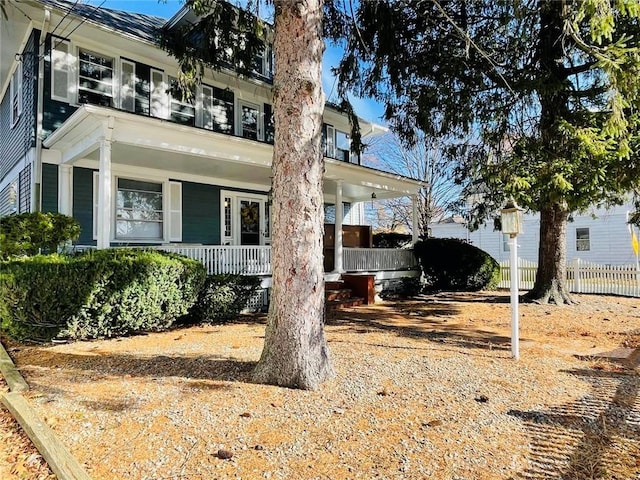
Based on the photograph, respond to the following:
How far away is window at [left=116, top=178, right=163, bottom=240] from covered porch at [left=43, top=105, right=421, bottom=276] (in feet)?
0.08

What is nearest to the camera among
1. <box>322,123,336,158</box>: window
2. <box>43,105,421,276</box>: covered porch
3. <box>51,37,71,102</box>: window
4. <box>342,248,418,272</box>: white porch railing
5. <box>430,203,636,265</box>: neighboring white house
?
<box>43,105,421,276</box>: covered porch

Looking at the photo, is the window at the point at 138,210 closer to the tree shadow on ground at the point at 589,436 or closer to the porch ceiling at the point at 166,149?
the porch ceiling at the point at 166,149

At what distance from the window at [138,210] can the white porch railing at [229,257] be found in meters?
1.47

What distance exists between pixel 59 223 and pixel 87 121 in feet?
6.74

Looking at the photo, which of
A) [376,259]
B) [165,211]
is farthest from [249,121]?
[376,259]

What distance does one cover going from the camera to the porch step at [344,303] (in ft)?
33.9

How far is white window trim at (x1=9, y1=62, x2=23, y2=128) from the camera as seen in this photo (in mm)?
11070

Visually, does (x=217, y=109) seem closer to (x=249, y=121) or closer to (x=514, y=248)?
(x=249, y=121)

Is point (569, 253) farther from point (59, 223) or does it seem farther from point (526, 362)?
point (59, 223)

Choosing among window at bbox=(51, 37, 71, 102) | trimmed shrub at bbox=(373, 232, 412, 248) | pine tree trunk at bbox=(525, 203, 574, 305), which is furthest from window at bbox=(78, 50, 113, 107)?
trimmed shrub at bbox=(373, 232, 412, 248)

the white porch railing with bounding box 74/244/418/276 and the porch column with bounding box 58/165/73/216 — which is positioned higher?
the porch column with bounding box 58/165/73/216

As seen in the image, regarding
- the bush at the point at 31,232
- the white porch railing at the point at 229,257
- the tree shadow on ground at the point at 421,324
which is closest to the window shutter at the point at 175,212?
the white porch railing at the point at 229,257

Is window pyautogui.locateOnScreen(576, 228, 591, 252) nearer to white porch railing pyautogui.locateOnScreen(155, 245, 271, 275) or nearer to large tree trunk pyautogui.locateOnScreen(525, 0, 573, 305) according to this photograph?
large tree trunk pyautogui.locateOnScreen(525, 0, 573, 305)

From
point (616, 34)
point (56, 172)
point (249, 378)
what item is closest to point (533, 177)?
point (616, 34)
